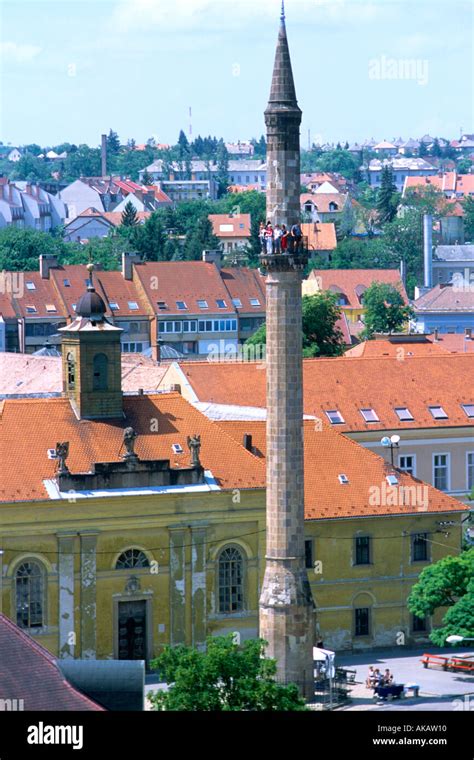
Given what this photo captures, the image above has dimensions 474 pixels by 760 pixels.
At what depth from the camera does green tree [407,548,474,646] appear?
2589 inches

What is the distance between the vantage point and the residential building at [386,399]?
81.6 m

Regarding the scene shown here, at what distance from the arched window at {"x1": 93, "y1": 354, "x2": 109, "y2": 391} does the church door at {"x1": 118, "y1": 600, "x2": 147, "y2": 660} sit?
6.24 metres

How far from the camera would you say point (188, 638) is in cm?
6638

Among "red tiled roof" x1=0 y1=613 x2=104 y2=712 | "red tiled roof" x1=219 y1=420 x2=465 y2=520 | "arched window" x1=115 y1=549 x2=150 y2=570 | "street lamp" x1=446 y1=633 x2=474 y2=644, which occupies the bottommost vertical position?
"street lamp" x1=446 y1=633 x2=474 y2=644

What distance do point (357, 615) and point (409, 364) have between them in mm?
18882

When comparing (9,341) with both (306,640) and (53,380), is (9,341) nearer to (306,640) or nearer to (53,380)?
(53,380)

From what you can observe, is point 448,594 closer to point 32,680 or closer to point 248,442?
point 248,442

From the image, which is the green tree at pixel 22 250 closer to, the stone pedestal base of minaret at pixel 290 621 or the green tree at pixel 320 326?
the green tree at pixel 320 326

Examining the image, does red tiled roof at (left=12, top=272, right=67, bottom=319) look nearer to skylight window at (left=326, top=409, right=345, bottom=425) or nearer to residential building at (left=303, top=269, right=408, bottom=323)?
residential building at (left=303, top=269, right=408, bottom=323)

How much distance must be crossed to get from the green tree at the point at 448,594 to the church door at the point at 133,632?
24.5 ft

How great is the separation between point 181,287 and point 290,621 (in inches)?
3588

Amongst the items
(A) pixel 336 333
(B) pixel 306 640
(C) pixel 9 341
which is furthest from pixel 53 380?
(C) pixel 9 341

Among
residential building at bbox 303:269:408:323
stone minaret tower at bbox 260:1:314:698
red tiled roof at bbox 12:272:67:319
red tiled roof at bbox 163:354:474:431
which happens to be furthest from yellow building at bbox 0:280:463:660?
residential building at bbox 303:269:408:323

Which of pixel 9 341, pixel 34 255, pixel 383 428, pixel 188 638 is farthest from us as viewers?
pixel 34 255
